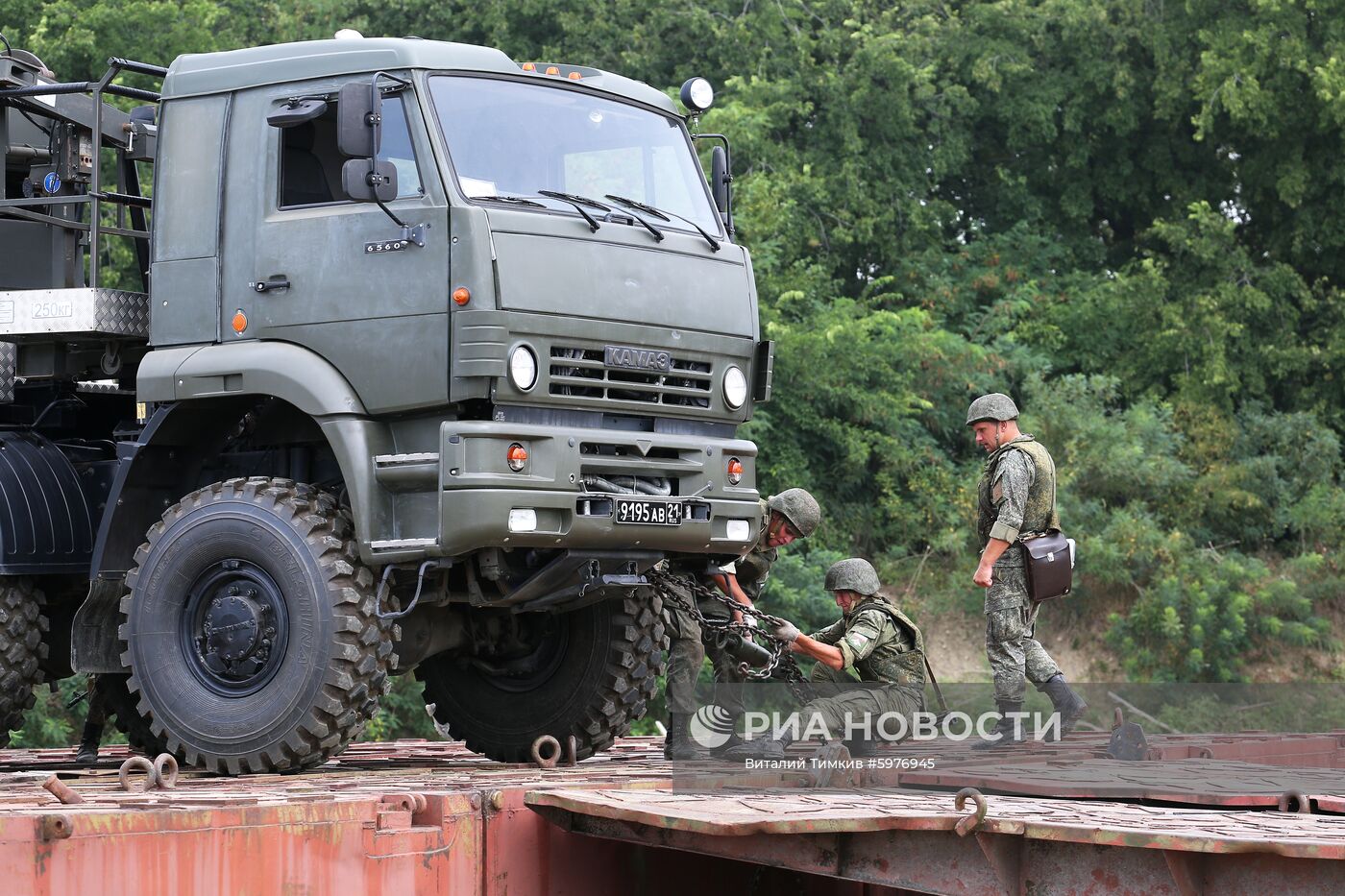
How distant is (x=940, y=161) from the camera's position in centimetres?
2405

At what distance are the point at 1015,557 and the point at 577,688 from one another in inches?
85.9

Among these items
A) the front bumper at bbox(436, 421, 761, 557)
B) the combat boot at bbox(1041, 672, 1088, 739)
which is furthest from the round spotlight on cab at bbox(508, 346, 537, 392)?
the combat boot at bbox(1041, 672, 1088, 739)

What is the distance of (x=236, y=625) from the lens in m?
7.14

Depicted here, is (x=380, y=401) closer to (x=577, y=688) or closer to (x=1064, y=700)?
(x=577, y=688)

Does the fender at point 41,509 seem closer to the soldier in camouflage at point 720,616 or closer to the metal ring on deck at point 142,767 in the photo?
the metal ring on deck at point 142,767

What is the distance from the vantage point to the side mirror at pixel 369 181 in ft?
22.6

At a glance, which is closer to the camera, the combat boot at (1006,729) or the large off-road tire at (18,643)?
the large off-road tire at (18,643)

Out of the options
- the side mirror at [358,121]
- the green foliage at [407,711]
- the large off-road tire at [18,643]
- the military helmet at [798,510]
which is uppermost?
the side mirror at [358,121]

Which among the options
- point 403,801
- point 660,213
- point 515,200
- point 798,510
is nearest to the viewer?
point 403,801

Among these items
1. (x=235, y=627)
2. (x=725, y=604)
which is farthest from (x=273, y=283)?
(x=725, y=604)

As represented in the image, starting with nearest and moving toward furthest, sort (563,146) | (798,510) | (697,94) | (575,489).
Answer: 1. (575,489)
2. (563,146)
3. (697,94)
4. (798,510)

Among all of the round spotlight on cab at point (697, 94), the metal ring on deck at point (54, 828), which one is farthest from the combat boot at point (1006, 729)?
the metal ring on deck at point (54, 828)

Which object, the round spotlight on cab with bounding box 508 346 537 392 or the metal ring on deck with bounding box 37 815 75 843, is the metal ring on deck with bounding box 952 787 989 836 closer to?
the metal ring on deck with bounding box 37 815 75 843

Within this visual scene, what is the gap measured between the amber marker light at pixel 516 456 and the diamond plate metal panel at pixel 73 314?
6.67ft
